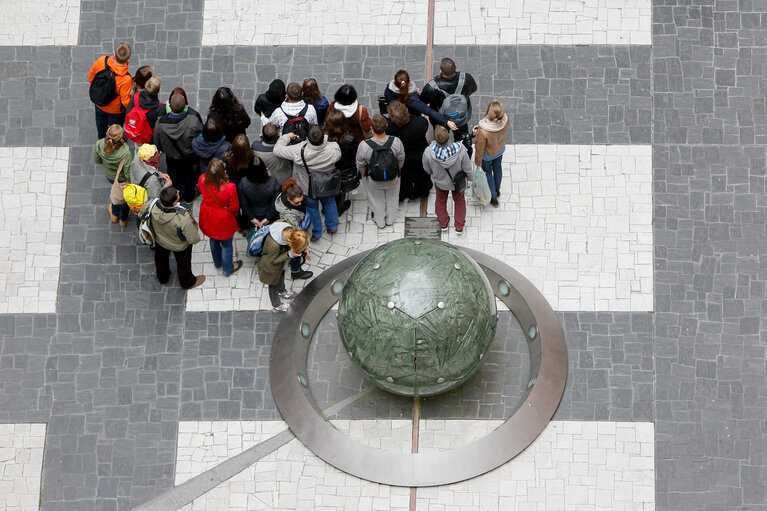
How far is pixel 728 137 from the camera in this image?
48.4 ft

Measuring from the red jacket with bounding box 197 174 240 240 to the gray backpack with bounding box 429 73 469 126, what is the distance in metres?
2.75

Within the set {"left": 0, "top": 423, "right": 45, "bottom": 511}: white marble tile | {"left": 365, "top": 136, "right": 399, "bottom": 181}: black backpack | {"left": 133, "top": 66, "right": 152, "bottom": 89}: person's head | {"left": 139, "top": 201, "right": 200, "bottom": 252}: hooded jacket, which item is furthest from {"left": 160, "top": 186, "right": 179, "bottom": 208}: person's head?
{"left": 0, "top": 423, "right": 45, "bottom": 511}: white marble tile

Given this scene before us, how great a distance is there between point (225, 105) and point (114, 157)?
4.92 ft

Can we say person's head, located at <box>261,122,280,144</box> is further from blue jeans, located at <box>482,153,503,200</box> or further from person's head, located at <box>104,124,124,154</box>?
blue jeans, located at <box>482,153,503,200</box>

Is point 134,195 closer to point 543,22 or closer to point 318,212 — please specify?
point 318,212

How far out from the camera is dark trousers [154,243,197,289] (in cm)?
1361

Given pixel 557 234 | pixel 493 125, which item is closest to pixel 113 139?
pixel 493 125

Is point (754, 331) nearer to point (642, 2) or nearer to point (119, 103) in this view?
point (642, 2)

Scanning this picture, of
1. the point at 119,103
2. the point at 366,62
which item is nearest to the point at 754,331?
the point at 366,62

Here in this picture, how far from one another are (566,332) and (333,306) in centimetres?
283

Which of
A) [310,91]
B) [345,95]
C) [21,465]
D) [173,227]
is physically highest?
[310,91]

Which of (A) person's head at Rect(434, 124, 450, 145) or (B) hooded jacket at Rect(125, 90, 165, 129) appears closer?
(A) person's head at Rect(434, 124, 450, 145)

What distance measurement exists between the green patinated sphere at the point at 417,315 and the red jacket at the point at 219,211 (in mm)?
1914

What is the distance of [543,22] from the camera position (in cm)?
1566
